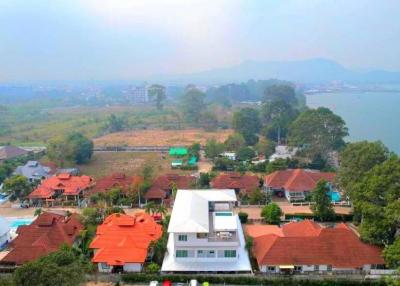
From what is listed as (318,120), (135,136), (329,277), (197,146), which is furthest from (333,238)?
(135,136)

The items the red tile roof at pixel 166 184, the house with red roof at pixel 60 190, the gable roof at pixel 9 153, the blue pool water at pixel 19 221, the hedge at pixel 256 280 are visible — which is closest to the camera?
the hedge at pixel 256 280

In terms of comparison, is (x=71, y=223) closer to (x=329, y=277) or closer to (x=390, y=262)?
(x=329, y=277)

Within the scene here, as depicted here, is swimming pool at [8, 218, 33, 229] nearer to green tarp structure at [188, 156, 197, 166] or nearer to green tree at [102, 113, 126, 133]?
green tarp structure at [188, 156, 197, 166]

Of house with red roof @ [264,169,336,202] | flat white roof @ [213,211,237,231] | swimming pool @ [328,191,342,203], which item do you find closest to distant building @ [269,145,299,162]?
house with red roof @ [264,169,336,202]

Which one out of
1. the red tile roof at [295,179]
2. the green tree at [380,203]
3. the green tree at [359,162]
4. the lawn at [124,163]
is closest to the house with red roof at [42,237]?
the lawn at [124,163]

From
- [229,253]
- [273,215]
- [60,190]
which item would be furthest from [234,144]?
[229,253]

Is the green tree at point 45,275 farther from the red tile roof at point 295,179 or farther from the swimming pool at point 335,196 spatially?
the swimming pool at point 335,196
